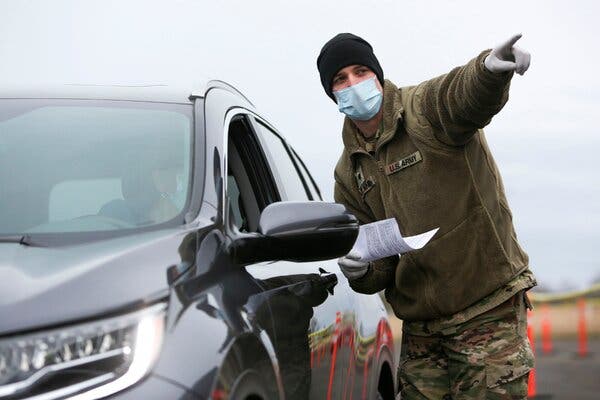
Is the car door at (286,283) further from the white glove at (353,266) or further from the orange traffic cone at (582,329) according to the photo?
the orange traffic cone at (582,329)

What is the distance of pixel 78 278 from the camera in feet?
9.20

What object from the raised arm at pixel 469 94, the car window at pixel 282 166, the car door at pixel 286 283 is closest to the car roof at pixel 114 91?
the car door at pixel 286 283

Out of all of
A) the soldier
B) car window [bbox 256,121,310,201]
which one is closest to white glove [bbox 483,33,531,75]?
the soldier

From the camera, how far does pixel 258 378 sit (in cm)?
326

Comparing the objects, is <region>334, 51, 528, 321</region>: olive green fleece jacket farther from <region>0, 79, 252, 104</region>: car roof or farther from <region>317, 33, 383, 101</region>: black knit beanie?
<region>0, 79, 252, 104</region>: car roof

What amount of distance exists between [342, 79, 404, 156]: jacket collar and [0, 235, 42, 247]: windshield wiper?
2.00m

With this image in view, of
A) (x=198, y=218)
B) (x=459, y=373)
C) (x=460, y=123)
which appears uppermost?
(x=460, y=123)

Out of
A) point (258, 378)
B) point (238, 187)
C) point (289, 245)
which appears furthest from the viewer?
point (238, 187)

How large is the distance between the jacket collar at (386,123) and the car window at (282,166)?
0.29 metres

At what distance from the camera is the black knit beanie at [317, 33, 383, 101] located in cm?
525

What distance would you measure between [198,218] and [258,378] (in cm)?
47

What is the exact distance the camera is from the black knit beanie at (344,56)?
5246 millimetres

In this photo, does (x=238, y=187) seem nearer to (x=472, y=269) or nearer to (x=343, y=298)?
(x=343, y=298)

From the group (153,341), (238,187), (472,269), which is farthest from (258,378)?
(472,269)
